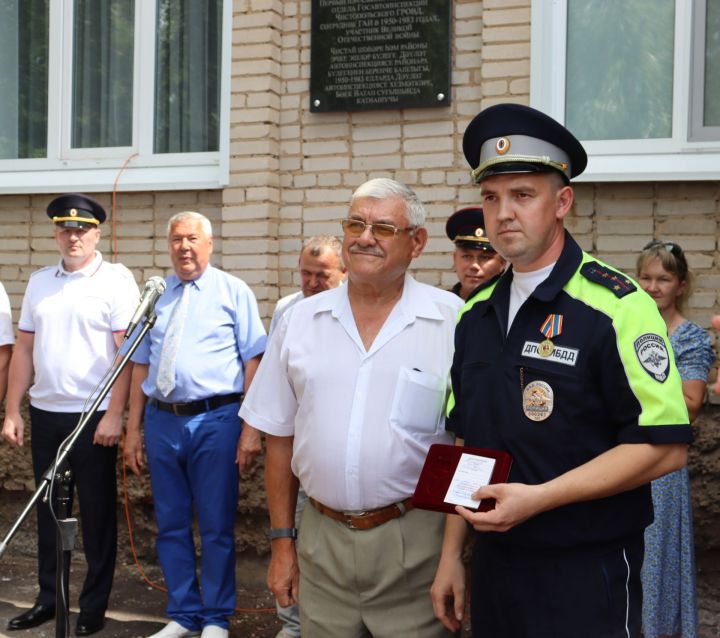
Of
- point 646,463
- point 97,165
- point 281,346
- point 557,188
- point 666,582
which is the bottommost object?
point 666,582

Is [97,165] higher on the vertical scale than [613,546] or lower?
higher

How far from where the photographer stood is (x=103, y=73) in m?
6.44

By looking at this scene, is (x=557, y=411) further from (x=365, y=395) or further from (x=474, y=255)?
(x=474, y=255)

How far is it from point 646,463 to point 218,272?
10.0 feet

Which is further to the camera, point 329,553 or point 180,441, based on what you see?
point 180,441

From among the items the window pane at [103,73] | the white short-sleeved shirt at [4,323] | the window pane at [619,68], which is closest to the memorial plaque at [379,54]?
the window pane at [619,68]

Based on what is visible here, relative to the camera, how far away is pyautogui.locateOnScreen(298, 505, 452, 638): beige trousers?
8.98 ft

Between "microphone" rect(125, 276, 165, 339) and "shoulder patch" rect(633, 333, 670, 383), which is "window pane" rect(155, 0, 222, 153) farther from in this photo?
"shoulder patch" rect(633, 333, 670, 383)

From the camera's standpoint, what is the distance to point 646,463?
6.94ft

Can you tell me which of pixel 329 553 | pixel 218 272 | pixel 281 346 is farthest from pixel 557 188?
pixel 218 272

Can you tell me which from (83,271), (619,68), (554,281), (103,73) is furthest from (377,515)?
(103,73)

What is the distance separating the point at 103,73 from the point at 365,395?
441 centimetres

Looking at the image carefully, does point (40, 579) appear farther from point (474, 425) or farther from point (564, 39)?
point (564, 39)

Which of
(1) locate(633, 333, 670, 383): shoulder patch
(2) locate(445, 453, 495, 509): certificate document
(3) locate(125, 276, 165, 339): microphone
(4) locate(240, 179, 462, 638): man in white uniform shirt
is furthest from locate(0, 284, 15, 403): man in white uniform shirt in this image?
(1) locate(633, 333, 670, 383): shoulder patch
